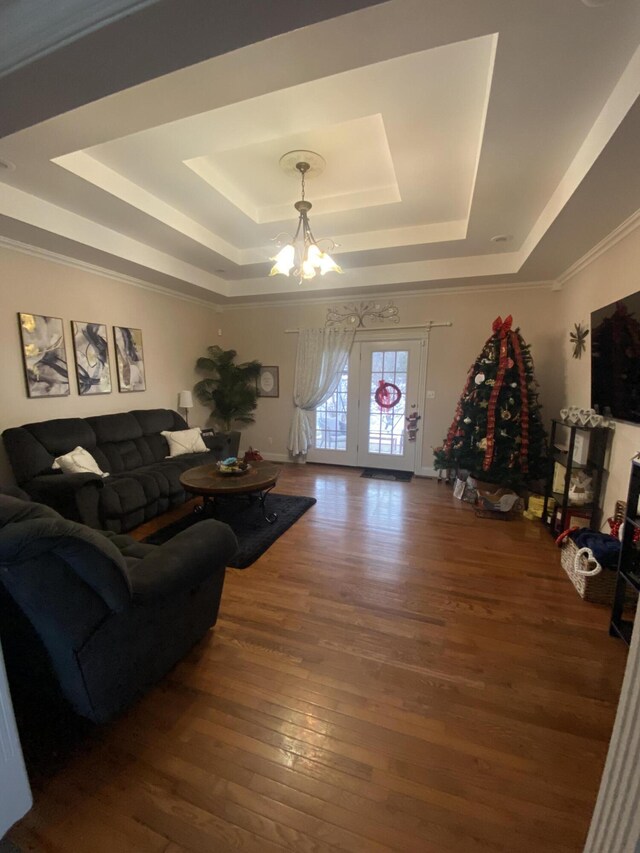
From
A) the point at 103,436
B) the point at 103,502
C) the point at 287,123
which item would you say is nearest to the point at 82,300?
the point at 103,436

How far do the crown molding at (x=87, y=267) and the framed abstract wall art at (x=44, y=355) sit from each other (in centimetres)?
58

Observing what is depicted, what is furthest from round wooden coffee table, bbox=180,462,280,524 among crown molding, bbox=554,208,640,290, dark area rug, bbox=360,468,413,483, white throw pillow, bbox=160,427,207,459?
crown molding, bbox=554,208,640,290

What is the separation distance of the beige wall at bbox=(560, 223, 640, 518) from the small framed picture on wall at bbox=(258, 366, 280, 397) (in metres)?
3.97

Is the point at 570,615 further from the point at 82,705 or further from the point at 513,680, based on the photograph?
the point at 82,705

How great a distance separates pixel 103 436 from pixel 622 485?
15.7 ft

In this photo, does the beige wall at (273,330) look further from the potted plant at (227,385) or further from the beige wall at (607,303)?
the potted plant at (227,385)

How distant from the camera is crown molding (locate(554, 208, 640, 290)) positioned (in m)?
2.53

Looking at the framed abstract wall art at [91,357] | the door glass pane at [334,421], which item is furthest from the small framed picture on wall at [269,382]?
the framed abstract wall art at [91,357]

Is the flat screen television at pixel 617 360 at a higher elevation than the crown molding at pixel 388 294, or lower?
lower

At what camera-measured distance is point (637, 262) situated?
2.51 m

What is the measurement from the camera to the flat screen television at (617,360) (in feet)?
7.71

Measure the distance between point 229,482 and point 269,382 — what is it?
2.97 meters

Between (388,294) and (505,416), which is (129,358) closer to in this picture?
(388,294)

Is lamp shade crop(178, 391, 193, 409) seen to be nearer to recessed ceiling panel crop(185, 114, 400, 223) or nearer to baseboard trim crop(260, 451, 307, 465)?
baseboard trim crop(260, 451, 307, 465)
